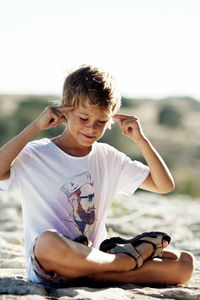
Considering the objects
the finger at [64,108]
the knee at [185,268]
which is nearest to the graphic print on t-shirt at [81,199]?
the finger at [64,108]

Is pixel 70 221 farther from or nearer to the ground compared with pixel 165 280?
farther from the ground

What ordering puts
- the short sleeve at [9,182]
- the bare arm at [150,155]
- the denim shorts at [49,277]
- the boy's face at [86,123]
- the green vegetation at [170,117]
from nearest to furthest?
the denim shorts at [49,277] → the short sleeve at [9,182] → the boy's face at [86,123] → the bare arm at [150,155] → the green vegetation at [170,117]

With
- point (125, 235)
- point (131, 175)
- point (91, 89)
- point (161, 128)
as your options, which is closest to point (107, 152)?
point (131, 175)

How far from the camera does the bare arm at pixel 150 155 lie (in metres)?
3.23

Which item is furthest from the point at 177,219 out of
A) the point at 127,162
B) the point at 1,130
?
the point at 1,130

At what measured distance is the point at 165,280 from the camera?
3.03 meters

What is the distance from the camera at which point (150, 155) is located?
323 cm

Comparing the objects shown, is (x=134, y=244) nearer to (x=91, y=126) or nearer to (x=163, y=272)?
(x=163, y=272)

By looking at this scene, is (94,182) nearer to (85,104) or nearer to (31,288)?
(85,104)

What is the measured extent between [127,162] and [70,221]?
587 millimetres

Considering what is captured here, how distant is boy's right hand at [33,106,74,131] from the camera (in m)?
2.95

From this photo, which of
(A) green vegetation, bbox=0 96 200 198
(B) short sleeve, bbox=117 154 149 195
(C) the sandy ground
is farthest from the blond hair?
(A) green vegetation, bbox=0 96 200 198

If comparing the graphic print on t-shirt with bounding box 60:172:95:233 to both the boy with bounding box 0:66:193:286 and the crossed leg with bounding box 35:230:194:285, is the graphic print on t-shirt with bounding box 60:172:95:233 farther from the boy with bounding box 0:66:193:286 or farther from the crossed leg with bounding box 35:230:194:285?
the crossed leg with bounding box 35:230:194:285

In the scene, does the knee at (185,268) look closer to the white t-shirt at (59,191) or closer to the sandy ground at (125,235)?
the sandy ground at (125,235)
